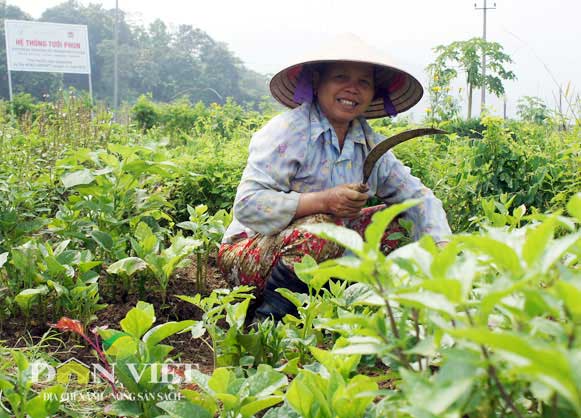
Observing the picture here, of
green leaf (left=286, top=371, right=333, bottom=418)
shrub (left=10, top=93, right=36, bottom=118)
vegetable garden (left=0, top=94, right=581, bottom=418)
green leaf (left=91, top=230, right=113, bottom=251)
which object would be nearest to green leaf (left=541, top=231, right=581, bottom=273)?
vegetable garden (left=0, top=94, right=581, bottom=418)

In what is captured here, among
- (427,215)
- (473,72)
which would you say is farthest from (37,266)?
(473,72)

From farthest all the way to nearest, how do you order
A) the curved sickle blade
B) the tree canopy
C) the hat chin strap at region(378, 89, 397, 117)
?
the tree canopy < the hat chin strap at region(378, 89, 397, 117) < the curved sickle blade

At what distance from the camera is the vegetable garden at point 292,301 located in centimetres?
70

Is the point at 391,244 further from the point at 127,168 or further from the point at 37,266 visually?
the point at 37,266

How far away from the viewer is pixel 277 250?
2.52m

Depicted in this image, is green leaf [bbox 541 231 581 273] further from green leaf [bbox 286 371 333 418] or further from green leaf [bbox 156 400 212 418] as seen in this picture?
green leaf [bbox 156 400 212 418]

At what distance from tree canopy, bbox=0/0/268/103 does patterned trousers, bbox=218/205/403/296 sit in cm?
4864

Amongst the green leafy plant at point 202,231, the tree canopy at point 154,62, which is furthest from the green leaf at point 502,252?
the tree canopy at point 154,62

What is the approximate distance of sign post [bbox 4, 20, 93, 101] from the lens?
27250 mm

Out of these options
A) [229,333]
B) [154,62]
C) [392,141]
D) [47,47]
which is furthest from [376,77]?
[154,62]

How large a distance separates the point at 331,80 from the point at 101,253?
113cm

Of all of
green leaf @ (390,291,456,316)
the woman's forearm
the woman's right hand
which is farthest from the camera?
the woman's forearm

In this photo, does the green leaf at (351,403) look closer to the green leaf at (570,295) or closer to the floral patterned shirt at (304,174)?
the green leaf at (570,295)

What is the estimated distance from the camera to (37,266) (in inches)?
93.2
